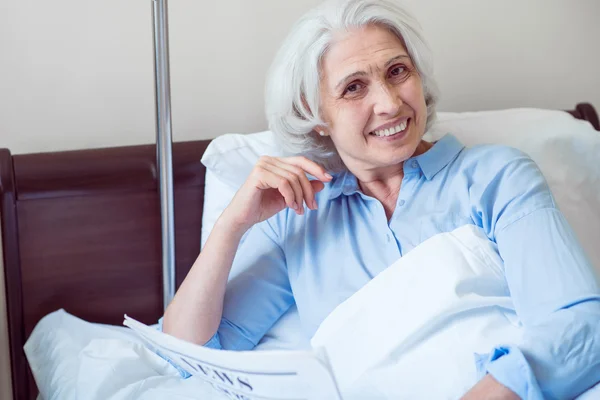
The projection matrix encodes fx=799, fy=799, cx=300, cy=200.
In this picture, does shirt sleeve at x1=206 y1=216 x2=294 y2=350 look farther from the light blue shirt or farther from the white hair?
the white hair

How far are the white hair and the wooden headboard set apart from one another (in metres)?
0.35

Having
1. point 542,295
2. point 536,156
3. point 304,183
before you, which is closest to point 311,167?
point 304,183

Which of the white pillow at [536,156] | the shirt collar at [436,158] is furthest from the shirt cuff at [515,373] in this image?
the white pillow at [536,156]

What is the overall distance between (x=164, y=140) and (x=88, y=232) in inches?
12.3

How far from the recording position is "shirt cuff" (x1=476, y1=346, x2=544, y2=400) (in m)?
1.12

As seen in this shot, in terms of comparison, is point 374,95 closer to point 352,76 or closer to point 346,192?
point 352,76

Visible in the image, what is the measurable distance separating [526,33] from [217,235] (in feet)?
3.80

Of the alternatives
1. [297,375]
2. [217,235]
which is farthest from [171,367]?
[297,375]

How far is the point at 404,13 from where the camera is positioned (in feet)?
4.84

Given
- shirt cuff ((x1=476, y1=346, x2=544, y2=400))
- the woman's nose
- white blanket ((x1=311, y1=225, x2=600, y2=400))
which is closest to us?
shirt cuff ((x1=476, y1=346, x2=544, y2=400))

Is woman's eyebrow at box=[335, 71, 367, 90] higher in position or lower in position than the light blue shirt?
higher

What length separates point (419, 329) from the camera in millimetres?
1287

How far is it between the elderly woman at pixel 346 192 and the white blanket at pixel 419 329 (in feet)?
0.19

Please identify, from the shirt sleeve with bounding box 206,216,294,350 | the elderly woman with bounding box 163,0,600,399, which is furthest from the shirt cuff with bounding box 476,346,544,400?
the shirt sleeve with bounding box 206,216,294,350
